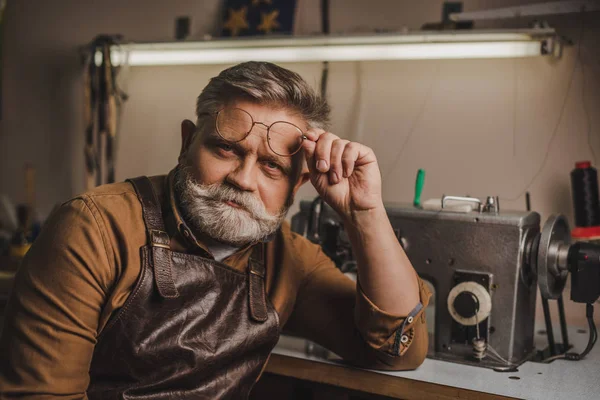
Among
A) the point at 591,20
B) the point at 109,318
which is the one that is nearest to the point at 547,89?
the point at 591,20

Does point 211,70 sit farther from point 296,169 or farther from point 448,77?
point 296,169

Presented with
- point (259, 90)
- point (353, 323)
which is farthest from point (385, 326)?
point (259, 90)

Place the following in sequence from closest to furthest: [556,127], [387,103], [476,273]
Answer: [476,273]
[556,127]
[387,103]

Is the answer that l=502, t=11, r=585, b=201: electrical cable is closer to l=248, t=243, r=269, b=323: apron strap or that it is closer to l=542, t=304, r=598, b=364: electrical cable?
l=542, t=304, r=598, b=364: electrical cable

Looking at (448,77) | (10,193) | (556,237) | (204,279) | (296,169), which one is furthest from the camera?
(10,193)

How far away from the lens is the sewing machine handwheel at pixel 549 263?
1933 mm

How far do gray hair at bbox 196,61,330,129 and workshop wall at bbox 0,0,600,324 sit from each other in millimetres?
1032

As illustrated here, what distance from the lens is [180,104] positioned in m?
3.25

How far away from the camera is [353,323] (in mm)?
1981

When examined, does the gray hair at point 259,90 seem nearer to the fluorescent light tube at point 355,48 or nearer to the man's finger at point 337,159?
the man's finger at point 337,159

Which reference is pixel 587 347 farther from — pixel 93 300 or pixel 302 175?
pixel 93 300

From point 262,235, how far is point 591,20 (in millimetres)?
1531

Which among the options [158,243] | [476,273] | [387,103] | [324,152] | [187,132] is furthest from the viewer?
[387,103]

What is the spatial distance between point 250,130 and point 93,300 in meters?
0.56
